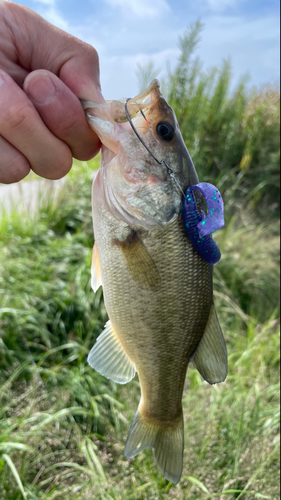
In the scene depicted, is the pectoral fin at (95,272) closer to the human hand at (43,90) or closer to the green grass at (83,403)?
the human hand at (43,90)

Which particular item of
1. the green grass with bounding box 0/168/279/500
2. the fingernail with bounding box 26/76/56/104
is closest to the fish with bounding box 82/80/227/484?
the fingernail with bounding box 26/76/56/104

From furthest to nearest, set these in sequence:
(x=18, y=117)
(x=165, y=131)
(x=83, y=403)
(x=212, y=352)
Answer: (x=83, y=403), (x=212, y=352), (x=165, y=131), (x=18, y=117)

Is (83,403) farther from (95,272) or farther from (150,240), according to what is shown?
(150,240)

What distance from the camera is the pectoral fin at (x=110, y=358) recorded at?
57.0 inches

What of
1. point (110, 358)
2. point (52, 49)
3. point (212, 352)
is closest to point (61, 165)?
point (52, 49)

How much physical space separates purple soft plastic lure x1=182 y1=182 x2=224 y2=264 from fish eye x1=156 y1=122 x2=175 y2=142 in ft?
0.62

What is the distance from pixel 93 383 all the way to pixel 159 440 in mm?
1644

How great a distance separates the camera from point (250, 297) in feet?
16.4

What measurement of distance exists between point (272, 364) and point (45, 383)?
204cm

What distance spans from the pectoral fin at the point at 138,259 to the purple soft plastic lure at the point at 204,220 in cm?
15

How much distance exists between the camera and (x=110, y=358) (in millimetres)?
1473

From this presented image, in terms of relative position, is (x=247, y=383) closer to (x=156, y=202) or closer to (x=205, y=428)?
(x=205, y=428)

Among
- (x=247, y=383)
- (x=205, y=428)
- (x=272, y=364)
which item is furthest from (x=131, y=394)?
(x=272, y=364)

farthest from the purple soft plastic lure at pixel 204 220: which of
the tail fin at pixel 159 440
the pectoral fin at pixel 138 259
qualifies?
the tail fin at pixel 159 440
